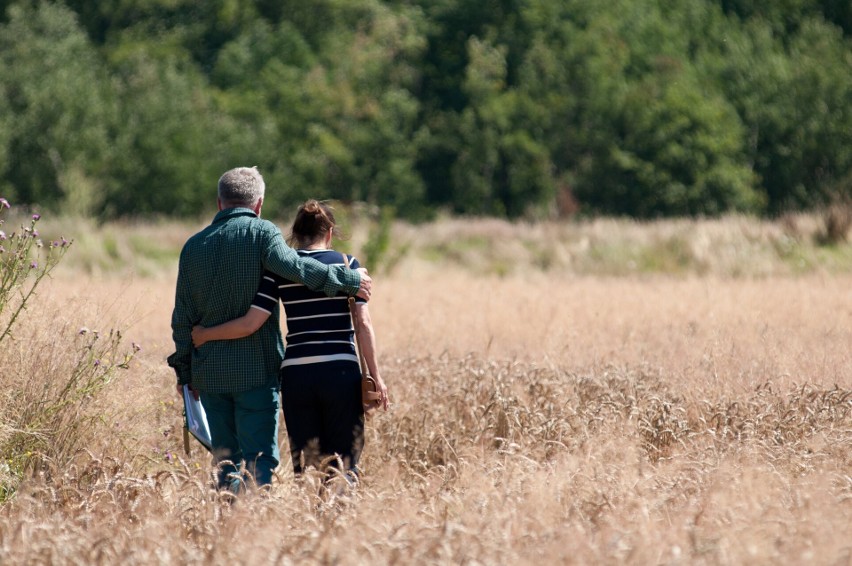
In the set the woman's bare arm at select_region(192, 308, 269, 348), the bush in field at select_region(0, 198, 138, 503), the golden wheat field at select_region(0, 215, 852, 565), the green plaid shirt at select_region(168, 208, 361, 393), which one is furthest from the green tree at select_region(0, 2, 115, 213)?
the woman's bare arm at select_region(192, 308, 269, 348)

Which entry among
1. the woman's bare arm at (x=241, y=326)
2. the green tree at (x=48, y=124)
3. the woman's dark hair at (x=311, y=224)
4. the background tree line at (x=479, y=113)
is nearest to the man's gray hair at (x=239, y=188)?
the woman's dark hair at (x=311, y=224)

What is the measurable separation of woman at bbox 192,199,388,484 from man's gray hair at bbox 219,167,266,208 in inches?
11.4

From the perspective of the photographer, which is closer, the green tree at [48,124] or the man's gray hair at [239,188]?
the man's gray hair at [239,188]

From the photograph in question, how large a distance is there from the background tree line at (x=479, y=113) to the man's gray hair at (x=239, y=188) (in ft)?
121

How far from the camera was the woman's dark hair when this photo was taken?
5.54 m

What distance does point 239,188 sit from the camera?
5469 millimetres

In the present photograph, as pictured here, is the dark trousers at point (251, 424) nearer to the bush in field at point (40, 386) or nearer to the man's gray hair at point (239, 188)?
the bush in field at point (40, 386)

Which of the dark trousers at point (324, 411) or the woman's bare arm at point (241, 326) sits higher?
the woman's bare arm at point (241, 326)

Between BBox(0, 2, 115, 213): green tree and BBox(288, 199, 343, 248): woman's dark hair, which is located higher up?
Answer: BBox(288, 199, 343, 248): woman's dark hair

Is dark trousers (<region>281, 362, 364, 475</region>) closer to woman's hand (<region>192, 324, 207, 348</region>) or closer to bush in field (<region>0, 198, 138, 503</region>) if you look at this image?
woman's hand (<region>192, 324, 207, 348</region>)

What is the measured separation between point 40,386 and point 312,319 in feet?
5.38

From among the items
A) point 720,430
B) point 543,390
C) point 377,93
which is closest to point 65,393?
point 543,390

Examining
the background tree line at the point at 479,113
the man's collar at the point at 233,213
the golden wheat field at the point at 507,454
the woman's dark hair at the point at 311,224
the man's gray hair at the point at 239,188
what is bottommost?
the background tree line at the point at 479,113

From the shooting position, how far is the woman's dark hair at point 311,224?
554 centimetres
